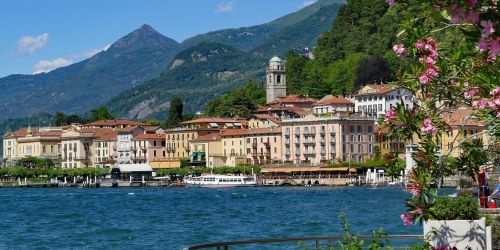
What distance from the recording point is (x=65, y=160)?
156250 mm

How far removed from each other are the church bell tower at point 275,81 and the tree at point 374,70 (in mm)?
18774

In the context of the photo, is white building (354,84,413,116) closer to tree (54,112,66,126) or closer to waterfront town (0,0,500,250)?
waterfront town (0,0,500,250)

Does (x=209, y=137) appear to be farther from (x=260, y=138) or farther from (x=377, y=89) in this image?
(x=377, y=89)

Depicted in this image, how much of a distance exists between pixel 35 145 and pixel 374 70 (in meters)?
56.3

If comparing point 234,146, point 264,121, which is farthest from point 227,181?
point 264,121

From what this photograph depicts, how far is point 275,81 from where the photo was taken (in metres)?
152

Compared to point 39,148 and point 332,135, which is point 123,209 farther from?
point 39,148

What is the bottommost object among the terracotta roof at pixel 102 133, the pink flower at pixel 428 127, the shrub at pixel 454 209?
the shrub at pixel 454 209

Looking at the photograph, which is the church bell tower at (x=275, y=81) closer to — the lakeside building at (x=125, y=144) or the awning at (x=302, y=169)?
the lakeside building at (x=125, y=144)

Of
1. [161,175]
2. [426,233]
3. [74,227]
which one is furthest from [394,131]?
[161,175]

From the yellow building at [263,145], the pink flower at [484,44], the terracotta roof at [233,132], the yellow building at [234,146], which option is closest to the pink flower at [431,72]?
the pink flower at [484,44]

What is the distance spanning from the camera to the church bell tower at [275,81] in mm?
151125

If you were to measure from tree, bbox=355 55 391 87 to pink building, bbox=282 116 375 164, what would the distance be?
19055mm

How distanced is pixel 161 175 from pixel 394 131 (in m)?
119
